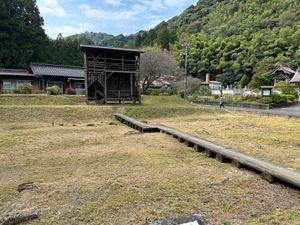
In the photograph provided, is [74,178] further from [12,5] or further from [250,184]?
[12,5]

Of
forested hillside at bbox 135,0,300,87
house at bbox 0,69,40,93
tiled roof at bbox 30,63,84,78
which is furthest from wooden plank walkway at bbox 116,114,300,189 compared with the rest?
forested hillside at bbox 135,0,300,87

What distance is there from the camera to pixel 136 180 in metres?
4.69

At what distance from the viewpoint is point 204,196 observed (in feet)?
13.3

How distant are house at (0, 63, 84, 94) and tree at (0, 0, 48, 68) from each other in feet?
22.6

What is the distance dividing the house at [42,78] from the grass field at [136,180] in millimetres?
19378

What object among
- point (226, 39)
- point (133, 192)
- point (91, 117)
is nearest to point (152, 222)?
point (133, 192)

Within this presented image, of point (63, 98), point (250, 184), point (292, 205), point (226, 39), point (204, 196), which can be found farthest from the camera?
point (226, 39)

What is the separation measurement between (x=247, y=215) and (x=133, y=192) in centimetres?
179

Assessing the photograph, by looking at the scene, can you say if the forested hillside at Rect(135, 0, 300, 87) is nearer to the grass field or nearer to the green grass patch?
the green grass patch

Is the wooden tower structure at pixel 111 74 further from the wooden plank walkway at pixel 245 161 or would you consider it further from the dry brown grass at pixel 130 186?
the dry brown grass at pixel 130 186

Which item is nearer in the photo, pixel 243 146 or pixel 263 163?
pixel 263 163

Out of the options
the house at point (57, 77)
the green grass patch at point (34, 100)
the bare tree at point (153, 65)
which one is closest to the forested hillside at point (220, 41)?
the house at point (57, 77)

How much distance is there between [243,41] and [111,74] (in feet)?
129

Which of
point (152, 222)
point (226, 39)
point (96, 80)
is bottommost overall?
point (152, 222)
